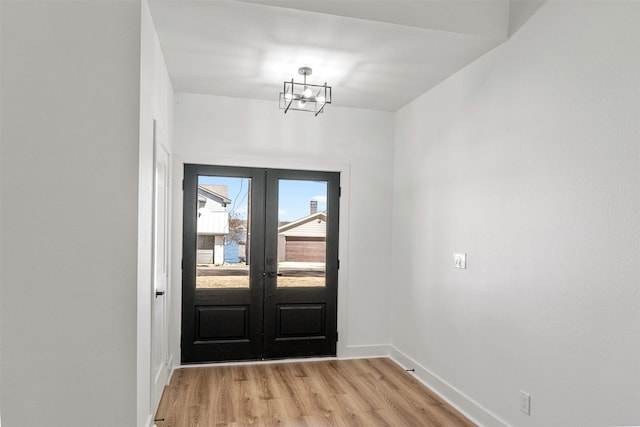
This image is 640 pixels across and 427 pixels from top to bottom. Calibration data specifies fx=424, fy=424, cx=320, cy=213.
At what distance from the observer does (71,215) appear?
88.4 inches

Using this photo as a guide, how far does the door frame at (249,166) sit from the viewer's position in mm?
4062

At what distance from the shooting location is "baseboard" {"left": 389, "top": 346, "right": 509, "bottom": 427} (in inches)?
116

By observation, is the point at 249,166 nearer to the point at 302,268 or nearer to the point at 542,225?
the point at 302,268

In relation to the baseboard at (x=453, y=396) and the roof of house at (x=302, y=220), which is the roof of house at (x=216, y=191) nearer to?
the roof of house at (x=302, y=220)

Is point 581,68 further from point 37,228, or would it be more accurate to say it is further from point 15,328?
point 15,328

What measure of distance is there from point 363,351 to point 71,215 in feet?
10.6

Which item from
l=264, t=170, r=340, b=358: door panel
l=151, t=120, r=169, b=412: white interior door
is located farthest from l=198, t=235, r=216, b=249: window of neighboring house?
l=264, t=170, r=340, b=358: door panel

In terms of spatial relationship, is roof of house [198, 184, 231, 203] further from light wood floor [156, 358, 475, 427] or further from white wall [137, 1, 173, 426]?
light wood floor [156, 358, 475, 427]

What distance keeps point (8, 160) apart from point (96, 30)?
0.82 metres

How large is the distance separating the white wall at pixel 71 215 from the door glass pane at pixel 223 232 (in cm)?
190

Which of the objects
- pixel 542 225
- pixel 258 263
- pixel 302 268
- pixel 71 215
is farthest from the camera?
pixel 302 268

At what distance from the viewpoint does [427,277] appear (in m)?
3.85

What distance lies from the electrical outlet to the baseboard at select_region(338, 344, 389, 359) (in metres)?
2.04

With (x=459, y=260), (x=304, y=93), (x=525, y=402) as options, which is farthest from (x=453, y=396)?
(x=304, y=93)
